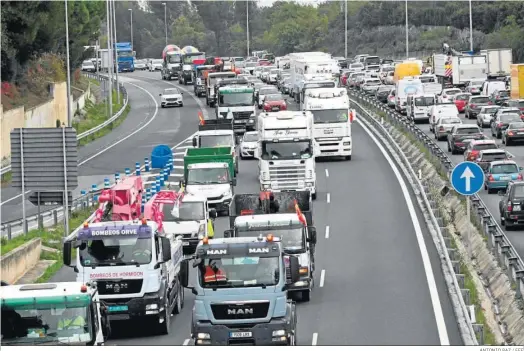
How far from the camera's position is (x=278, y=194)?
34.6 meters

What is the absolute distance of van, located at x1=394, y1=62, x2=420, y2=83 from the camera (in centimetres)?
9669

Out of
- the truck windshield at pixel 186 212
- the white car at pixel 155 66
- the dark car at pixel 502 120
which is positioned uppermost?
the white car at pixel 155 66

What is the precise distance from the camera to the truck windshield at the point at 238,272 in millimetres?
23984

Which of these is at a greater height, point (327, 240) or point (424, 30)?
point (424, 30)

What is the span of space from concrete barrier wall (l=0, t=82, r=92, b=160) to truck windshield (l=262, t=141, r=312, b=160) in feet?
59.6

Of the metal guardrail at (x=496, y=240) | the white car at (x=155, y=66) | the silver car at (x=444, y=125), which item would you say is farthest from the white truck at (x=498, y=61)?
the white car at (x=155, y=66)

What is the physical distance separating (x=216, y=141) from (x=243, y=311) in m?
32.4

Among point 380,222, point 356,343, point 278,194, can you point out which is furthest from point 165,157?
point 356,343

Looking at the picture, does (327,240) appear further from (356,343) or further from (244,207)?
(356,343)

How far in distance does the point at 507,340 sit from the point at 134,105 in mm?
81410

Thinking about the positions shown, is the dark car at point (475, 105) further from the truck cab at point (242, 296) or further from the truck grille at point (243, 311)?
the truck grille at point (243, 311)

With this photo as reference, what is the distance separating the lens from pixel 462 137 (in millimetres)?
60188

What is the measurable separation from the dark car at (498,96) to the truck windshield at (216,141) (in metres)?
27.2

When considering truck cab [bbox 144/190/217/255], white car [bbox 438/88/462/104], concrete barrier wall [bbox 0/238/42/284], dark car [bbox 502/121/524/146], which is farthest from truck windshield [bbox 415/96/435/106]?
concrete barrier wall [bbox 0/238/42/284]
